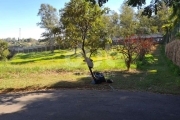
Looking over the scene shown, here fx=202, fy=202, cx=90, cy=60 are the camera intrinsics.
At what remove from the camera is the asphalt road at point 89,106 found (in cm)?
547

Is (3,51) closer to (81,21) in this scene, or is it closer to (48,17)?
(48,17)

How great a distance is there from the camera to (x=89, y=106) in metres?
6.36

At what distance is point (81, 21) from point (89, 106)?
17.2 ft

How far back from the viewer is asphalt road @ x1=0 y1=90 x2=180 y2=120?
18.0ft

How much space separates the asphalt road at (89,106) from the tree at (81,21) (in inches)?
121

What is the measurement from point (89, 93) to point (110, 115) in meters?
2.72

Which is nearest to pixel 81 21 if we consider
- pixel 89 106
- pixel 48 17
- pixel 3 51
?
pixel 89 106

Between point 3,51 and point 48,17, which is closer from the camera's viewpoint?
point 3,51

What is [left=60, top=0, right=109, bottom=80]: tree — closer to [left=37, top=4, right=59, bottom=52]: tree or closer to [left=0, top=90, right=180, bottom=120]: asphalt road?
[left=0, top=90, right=180, bottom=120]: asphalt road

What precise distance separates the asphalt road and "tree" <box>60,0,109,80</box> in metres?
3.07

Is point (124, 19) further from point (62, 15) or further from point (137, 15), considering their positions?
point (62, 15)

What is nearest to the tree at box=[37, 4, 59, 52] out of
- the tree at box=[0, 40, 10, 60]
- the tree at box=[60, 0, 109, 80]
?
the tree at box=[0, 40, 10, 60]

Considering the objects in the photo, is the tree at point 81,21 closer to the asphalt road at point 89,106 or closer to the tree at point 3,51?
the asphalt road at point 89,106

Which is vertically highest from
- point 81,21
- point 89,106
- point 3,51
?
point 81,21
